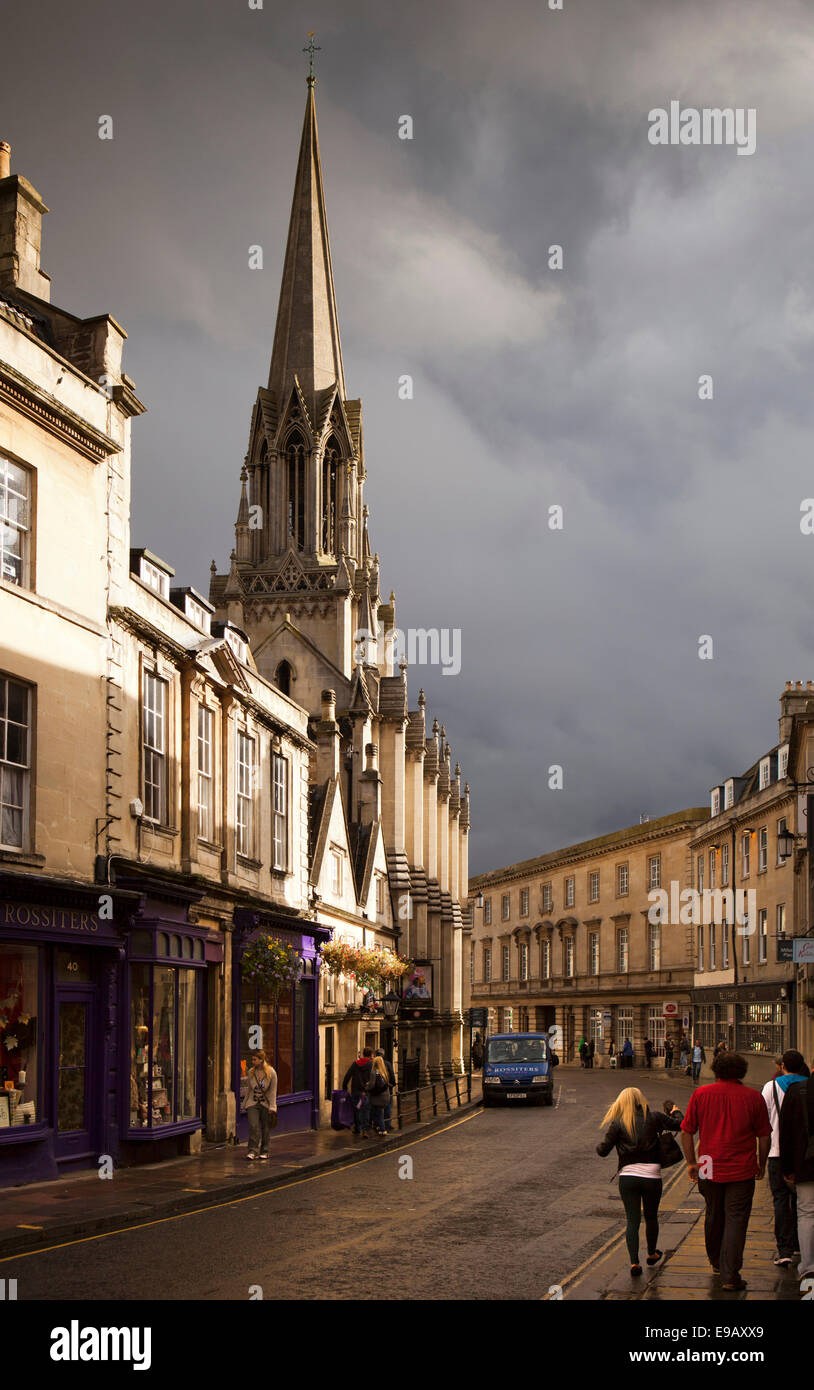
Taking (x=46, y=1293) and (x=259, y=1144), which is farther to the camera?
(x=259, y=1144)

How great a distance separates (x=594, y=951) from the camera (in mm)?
78125

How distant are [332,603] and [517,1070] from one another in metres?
30.2

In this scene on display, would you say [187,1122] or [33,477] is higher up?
[33,477]

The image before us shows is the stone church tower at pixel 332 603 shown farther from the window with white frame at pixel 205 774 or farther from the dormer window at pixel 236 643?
the window with white frame at pixel 205 774

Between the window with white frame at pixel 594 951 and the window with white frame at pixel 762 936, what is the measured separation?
26.2 m

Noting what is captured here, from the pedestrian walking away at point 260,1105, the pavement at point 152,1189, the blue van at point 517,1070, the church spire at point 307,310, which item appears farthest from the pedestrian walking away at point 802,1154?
the church spire at point 307,310

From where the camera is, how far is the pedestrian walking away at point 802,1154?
33.9ft

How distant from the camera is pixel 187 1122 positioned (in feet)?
71.8

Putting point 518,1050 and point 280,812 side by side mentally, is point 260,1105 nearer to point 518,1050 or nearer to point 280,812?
point 280,812

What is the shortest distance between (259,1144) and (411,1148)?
15.4ft
